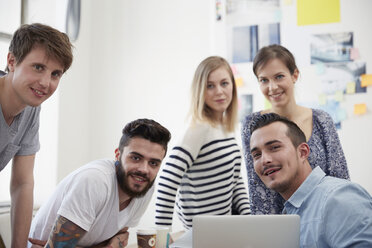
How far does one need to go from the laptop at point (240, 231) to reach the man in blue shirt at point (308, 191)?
0.14 m

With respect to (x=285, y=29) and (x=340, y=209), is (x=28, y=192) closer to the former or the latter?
(x=340, y=209)

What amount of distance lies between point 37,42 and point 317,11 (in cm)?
205

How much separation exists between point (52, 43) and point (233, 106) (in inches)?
43.0

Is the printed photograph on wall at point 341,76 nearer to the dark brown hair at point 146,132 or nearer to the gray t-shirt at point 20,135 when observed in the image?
the dark brown hair at point 146,132

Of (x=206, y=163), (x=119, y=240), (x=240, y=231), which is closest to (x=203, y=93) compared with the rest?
(x=206, y=163)

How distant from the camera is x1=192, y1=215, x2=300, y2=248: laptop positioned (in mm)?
1219

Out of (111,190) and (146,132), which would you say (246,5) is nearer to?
(146,132)

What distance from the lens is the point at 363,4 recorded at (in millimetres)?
2838

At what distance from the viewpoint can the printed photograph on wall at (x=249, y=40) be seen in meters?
3.02

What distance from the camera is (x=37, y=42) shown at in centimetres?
153

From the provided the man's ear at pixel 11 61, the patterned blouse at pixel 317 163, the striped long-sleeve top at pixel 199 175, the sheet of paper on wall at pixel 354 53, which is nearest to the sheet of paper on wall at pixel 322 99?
the sheet of paper on wall at pixel 354 53

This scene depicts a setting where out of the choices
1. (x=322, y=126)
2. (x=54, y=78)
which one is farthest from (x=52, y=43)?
(x=322, y=126)

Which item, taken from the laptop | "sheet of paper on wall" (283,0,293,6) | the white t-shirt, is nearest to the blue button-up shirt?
the laptop

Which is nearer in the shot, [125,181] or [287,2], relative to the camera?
[125,181]
